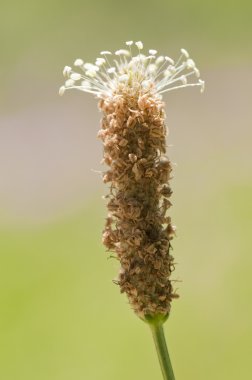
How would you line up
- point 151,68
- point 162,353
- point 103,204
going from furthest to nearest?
point 103,204, point 151,68, point 162,353

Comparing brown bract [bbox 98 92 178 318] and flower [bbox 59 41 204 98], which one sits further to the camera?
flower [bbox 59 41 204 98]

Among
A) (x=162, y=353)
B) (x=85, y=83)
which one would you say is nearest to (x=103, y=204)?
(x=85, y=83)

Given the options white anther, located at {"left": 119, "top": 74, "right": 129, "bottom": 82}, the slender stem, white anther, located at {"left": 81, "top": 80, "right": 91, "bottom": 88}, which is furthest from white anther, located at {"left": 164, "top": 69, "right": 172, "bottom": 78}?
the slender stem

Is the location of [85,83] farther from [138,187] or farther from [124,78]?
[138,187]

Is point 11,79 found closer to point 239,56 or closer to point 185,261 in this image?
point 239,56

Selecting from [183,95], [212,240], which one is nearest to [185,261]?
[212,240]

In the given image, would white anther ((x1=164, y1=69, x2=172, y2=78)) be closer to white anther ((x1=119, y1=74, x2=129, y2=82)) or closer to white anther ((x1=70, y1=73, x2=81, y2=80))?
white anther ((x1=119, y1=74, x2=129, y2=82))
